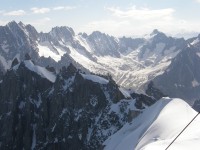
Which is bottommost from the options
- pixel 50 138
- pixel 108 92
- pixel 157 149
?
pixel 50 138

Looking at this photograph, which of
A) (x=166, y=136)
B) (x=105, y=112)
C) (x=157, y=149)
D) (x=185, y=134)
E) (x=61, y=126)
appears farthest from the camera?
(x=61, y=126)

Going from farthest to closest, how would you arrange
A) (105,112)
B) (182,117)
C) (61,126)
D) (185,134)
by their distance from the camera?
(61,126) → (105,112) → (182,117) → (185,134)

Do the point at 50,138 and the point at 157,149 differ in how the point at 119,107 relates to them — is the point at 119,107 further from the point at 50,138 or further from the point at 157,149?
the point at 157,149

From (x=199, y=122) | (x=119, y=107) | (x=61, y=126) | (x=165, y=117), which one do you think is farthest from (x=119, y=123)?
(x=199, y=122)

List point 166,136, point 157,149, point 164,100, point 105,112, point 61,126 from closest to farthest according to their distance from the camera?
point 157,149 → point 166,136 → point 164,100 → point 105,112 → point 61,126

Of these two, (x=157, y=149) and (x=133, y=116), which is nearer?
(x=157, y=149)

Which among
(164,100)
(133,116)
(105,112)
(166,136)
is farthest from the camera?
(105,112)

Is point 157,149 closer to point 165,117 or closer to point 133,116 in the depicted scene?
point 165,117

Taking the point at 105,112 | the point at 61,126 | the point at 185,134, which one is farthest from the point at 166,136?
the point at 61,126

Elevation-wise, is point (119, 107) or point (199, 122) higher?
point (199, 122)
